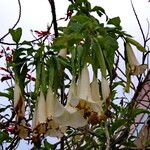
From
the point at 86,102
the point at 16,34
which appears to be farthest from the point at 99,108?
the point at 16,34

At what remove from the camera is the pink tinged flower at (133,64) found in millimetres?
1674

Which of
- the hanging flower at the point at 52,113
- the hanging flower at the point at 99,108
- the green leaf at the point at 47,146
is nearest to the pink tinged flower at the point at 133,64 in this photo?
the hanging flower at the point at 99,108

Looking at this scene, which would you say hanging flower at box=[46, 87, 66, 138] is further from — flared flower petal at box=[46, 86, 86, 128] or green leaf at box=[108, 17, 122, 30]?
green leaf at box=[108, 17, 122, 30]

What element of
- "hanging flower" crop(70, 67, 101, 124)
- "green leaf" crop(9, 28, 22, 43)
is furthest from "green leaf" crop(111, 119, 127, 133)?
"hanging flower" crop(70, 67, 101, 124)

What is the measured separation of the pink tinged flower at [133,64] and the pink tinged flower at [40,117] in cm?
35

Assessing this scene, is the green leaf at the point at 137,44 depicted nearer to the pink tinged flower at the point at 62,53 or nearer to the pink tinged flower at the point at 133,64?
the pink tinged flower at the point at 133,64

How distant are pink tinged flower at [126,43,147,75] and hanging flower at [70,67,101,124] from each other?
0.78ft

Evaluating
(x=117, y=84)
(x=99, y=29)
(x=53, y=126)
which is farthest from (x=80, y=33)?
(x=117, y=84)

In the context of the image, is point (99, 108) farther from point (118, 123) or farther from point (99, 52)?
point (118, 123)

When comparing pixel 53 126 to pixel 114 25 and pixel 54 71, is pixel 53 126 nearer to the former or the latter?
pixel 54 71

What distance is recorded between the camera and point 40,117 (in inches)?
61.2

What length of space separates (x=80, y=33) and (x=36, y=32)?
77.4 inches

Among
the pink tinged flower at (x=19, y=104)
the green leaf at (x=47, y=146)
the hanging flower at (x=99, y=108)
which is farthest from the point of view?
the green leaf at (x=47, y=146)

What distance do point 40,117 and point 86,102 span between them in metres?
0.18
